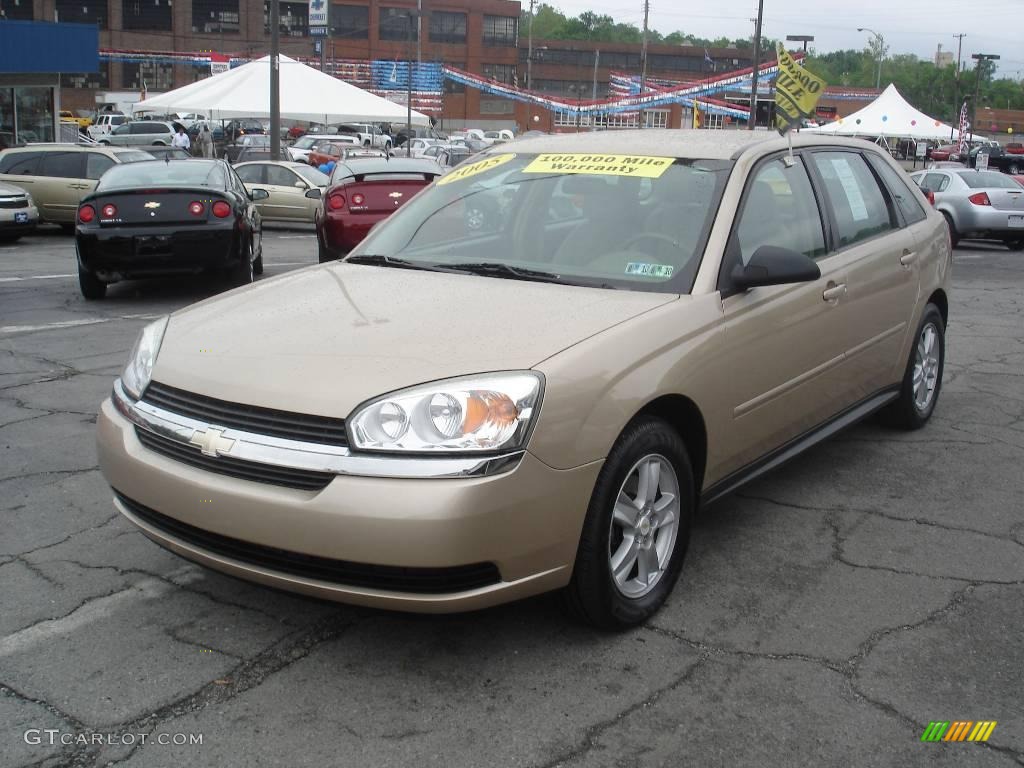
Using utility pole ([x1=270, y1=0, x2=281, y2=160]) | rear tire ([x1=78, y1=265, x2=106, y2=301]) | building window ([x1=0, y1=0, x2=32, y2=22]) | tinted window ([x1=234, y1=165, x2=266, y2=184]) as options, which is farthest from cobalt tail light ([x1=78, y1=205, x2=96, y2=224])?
building window ([x1=0, y1=0, x2=32, y2=22])

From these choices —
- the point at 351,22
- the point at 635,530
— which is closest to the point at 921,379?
the point at 635,530

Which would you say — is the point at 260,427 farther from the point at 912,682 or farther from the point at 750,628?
the point at 912,682

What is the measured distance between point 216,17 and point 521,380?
271 feet

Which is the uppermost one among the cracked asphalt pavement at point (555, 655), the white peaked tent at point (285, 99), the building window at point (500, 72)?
the building window at point (500, 72)

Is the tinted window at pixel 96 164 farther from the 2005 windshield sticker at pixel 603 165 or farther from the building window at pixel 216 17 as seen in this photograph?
the building window at pixel 216 17

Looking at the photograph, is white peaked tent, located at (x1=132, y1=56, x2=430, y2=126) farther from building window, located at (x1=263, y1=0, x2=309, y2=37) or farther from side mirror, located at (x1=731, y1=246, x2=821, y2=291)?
building window, located at (x1=263, y1=0, x2=309, y2=37)

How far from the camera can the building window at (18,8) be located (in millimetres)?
71625

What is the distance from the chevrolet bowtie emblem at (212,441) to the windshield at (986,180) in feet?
61.5

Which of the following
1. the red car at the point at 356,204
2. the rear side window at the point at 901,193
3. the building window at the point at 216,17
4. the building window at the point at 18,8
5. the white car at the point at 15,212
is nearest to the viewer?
the rear side window at the point at 901,193

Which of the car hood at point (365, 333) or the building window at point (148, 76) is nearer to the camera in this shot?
the car hood at point (365, 333)

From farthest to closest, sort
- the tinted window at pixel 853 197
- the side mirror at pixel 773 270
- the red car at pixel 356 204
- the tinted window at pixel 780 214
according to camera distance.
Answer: the red car at pixel 356 204
the tinted window at pixel 853 197
the tinted window at pixel 780 214
the side mirror at pixel 773 270

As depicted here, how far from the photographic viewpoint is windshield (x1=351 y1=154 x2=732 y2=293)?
13.0 feet

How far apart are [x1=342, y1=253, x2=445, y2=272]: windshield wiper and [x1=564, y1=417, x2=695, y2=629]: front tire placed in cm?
123

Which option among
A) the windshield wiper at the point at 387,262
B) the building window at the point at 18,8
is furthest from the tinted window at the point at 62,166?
the building window at the point at 18,8
